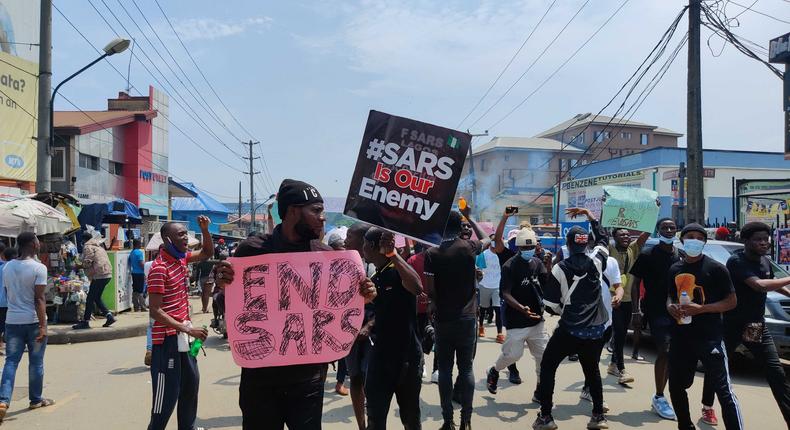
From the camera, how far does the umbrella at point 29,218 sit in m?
11.3

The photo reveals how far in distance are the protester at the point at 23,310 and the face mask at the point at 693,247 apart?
6178 mm

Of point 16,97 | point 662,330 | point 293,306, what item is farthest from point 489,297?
point 16,97

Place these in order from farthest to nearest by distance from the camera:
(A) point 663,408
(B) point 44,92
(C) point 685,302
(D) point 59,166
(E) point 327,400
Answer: (D) point 59,166 < (B) point 44,92 < (E) point 327,400 < (A) point 663,408 < (C) point 685,302

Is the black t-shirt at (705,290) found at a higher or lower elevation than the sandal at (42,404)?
higher

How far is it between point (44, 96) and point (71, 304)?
4.29 m

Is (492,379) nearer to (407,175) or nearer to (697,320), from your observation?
(697,320)

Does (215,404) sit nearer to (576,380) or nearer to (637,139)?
(576,380)

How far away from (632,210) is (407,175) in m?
4.51

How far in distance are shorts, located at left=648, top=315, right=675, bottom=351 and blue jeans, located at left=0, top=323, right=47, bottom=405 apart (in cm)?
641

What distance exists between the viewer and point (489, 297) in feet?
36.1

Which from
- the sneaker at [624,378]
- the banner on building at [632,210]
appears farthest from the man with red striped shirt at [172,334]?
the banner on building at [632,210]

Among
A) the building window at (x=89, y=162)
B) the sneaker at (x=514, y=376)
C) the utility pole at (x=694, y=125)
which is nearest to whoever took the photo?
the sneaker at (x=514, y=376)

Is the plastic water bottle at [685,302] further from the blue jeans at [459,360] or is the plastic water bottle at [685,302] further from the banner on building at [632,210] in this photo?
the banner on building at [632,210]

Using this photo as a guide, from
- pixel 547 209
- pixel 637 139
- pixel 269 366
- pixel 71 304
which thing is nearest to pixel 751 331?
pixel 269 366
